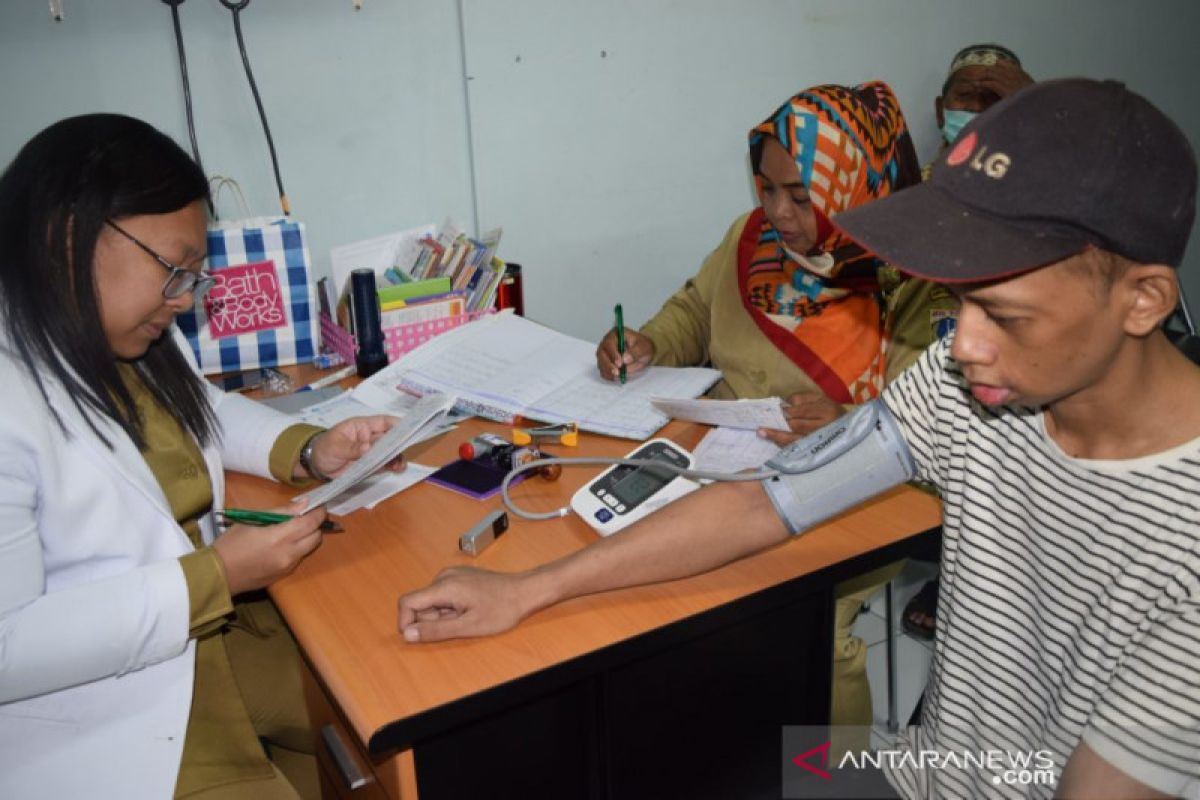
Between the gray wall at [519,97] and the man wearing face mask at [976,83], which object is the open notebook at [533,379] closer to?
the gray wall at [519,97]

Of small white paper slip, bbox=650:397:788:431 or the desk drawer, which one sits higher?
small white paper slip, bbox=650:397:788:431

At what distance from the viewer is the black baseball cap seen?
815 millimetres

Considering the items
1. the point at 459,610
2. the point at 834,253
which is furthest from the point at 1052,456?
the point at 834,253

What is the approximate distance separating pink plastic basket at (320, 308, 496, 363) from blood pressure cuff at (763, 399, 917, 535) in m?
1.08

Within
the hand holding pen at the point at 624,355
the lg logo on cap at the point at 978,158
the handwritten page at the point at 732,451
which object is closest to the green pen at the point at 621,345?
the hand holding pen at the point at 624,355

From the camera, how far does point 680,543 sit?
124 centimetres

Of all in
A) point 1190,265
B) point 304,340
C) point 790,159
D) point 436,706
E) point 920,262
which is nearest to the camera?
point 920,262

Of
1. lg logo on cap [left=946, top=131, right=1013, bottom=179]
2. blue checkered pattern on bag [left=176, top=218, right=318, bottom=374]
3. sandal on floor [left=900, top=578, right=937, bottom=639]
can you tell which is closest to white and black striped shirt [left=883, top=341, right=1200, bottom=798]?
lg logo on cap [left=946, top=131, right=1013, bottom=179]

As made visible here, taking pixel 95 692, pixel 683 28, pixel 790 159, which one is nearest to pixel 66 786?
pixel 95 692

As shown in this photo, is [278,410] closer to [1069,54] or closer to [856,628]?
[856,628]

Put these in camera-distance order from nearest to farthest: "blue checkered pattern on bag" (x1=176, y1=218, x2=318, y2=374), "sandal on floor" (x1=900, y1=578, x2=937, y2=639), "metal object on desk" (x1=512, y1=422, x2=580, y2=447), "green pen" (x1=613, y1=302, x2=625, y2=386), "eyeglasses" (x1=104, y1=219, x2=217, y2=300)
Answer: "eyeglasses" (x1=104, y1=219, x2=217, y2=300)
"metal object on desk" (x1=512, y1=422, x2=580, y2=447)
"green pen" (x1=613, y1=302, x2=625, y2=386)
"blue checkered pattern on bag" (x1=176, y1=218, x2=318, y2=374)
"sandal on floor" (x1=900, y1=578, x2=937, y2=639)

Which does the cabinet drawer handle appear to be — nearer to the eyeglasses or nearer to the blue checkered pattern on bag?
the eyeglasses

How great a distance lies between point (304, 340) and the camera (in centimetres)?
216

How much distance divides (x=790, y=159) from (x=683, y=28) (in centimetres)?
96
